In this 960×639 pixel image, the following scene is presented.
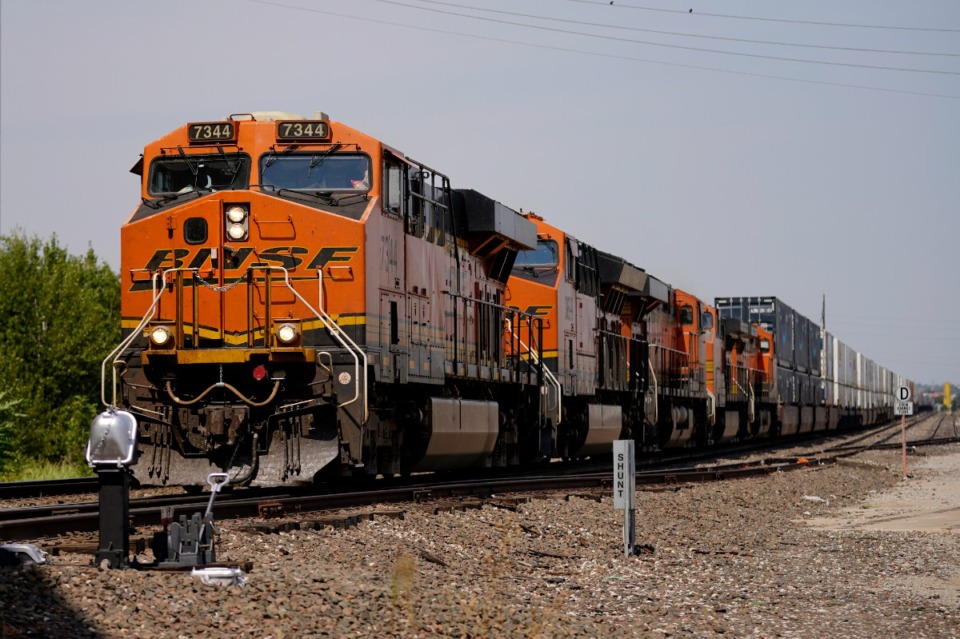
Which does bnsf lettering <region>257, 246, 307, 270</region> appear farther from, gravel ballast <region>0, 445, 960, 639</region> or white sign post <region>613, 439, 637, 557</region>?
white sign post <region>613, 439, 637, 557</region>

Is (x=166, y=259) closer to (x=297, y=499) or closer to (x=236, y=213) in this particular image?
(x=236, y=213)

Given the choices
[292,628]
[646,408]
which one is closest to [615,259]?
[646,408]

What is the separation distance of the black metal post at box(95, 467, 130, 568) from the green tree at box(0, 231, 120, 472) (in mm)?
44912

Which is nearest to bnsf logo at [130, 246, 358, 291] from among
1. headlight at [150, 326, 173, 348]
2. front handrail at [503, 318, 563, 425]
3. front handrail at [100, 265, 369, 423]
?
front handrail at [100, 265, 369, 423]

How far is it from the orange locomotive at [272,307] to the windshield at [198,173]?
0.02 metres

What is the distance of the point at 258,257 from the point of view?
13406 millimetres

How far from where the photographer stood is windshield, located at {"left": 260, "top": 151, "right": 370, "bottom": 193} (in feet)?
45.0

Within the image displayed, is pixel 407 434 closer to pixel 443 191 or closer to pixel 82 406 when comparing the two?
pixel 443 191

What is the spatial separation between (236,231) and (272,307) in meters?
Answer: 0.91

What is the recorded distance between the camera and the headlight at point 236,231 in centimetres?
1338

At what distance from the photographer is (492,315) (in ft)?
62.1

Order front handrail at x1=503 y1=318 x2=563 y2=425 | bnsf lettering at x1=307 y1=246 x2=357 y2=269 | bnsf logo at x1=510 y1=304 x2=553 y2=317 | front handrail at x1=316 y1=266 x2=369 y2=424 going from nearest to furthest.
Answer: front handrail at x1=316 y1=266 x2=369 y2=424 → bnsf lettering at x1=307 y1=246 x2=357 y2=269 → front handrail at x1=503 y1=318 x2=563 y2=425 → bnsf logo at x1=510 y1=304 x2=553 y2=317

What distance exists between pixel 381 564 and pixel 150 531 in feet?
6.45

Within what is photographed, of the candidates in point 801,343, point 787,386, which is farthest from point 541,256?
point 801,343
